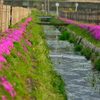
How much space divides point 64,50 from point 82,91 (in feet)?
34.0

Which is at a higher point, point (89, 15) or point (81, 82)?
point (89, 15)

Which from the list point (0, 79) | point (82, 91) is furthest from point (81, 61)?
point (0, 79)

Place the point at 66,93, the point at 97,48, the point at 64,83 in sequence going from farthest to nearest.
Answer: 1. the point at 97,48
2. the point at 64,83
3. the point at 66,93

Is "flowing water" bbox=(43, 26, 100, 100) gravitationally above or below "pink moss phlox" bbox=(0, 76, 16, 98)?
below

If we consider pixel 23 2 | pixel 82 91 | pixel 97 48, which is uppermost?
pixel 23 2

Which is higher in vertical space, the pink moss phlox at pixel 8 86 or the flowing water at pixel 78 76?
the pink moss phlox at pixel 8 86

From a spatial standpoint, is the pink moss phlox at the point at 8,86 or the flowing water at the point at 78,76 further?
the flowing water at the point at 78,76

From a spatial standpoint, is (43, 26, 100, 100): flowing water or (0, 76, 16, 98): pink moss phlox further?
(43, 26, 100, 100): flowing water

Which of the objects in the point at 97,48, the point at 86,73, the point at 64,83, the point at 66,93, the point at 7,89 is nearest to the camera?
the point at 7,89

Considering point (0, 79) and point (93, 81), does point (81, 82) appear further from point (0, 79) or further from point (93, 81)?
point (0, 79)

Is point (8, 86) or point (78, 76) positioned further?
point (78, 76)

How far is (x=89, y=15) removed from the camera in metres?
30.9

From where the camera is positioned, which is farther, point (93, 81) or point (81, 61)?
point (81, 61)

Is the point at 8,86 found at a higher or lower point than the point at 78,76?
higher
